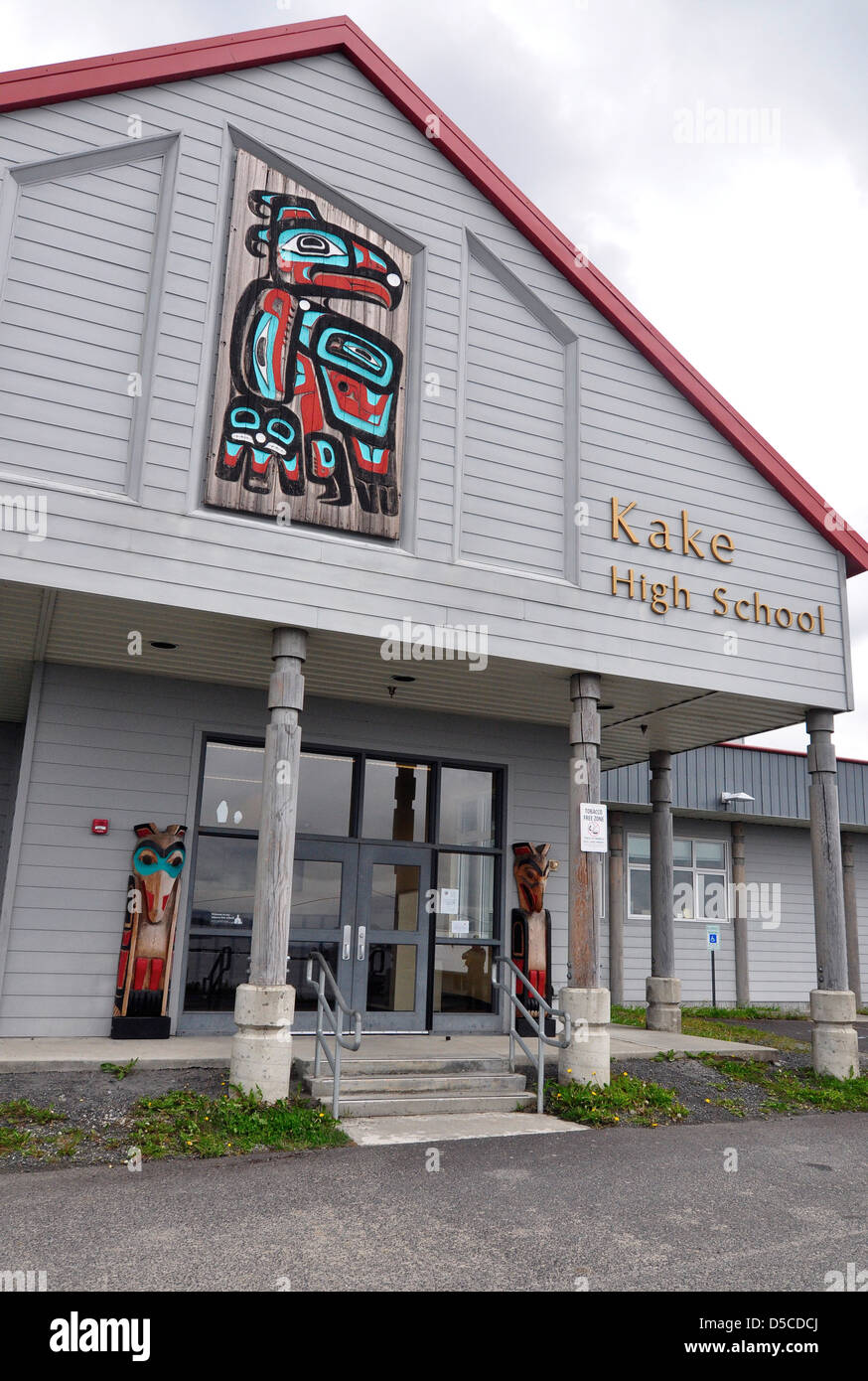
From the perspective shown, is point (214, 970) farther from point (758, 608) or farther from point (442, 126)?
point (442, 126)

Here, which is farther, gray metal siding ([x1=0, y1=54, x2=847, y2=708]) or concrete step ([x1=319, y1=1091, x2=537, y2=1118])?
gray metal siding ([x1=0, y1=54, x2=847, y2=708])

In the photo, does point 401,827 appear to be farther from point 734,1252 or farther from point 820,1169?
point 734,1252

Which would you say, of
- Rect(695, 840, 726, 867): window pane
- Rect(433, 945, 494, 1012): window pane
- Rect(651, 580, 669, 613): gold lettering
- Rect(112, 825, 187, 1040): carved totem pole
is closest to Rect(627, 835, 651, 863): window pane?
Rect(695, 840, 726, 867): window pane

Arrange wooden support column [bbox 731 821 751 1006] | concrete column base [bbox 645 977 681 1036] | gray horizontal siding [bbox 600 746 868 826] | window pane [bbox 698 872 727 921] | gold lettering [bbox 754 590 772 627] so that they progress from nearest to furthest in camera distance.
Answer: gold lettering [bbox 754 590 772 627] < concrete column base [bbox 645 977 681 1036] < gray horizontal siding [bbox 600 746 868 826] < wooden support column [bbox 731 821 751 1006] < window pane [bbox 698 872 727 921]

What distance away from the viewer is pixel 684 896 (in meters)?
20.2

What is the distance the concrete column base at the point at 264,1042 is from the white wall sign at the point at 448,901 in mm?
3652

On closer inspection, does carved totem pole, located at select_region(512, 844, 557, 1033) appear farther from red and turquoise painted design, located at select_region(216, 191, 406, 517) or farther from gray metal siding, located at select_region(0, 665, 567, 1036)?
red and turquoise painted design, located at select_region(216, 191, 406, 517)

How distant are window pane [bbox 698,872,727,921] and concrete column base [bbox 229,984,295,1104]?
559 inches

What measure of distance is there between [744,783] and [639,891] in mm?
3100

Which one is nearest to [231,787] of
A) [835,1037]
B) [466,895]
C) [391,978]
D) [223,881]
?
[223,881]

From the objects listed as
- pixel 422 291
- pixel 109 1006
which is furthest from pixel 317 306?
pixel 109 1006

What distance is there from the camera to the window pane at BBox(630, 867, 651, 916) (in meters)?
19.8

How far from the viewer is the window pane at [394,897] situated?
36.7ft
